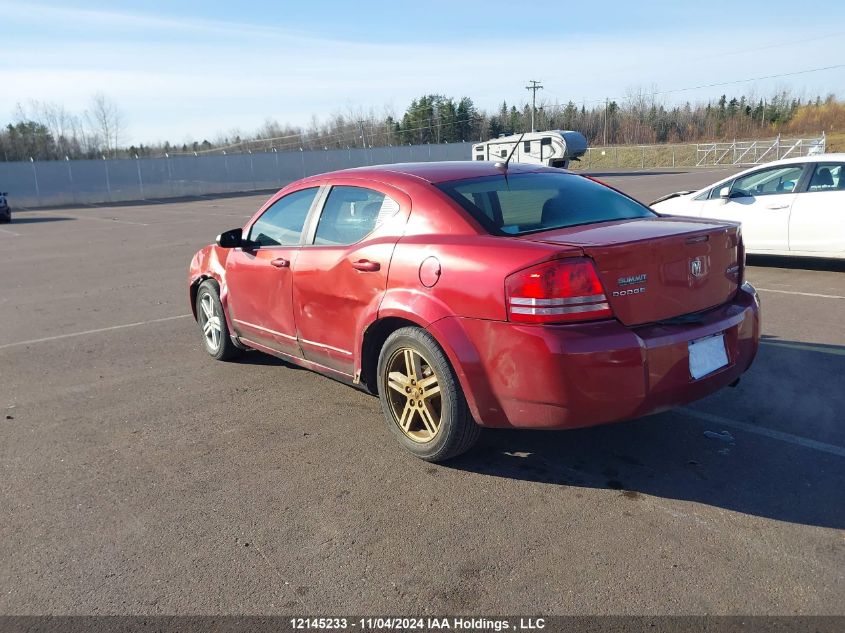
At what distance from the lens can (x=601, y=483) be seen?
12.2 ft

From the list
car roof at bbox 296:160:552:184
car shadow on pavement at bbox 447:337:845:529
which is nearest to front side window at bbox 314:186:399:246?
car roof at bbox 296:160:552:184

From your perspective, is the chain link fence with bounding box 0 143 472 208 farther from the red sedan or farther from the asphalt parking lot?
the red sedan

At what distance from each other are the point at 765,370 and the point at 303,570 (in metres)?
3.93

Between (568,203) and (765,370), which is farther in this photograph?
(765,370)

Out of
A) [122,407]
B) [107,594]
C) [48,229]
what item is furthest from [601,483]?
[48,229]

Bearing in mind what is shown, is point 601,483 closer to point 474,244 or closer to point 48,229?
point 474,244

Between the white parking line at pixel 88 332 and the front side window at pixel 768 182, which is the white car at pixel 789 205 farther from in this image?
the white parking line at pixel 88 332

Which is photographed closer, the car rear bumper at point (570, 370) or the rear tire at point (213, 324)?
the car rear bumper at point (570, 370)

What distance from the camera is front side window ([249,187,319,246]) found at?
502 centimetres

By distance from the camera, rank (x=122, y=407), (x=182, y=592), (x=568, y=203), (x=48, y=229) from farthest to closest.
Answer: (x=48, y=229), (x=122, y=407), (x=568, y=203), (x=182, y=592)

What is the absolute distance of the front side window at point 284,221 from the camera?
5.02m

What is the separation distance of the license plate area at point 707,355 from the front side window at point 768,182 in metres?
6.77

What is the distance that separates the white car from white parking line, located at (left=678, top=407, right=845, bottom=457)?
573 centimetres

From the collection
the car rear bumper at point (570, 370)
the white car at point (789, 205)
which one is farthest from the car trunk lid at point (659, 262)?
the white car at point (789, 205)
